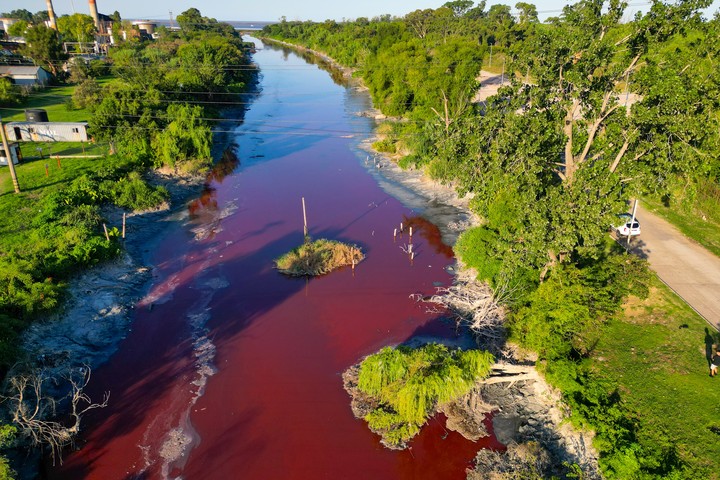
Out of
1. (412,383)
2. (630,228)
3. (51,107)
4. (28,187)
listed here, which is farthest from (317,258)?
(51,107)

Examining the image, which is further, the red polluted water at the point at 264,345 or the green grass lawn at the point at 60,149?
the green grass lawn at the point at 60,149

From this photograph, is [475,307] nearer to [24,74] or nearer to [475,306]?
[475,306]

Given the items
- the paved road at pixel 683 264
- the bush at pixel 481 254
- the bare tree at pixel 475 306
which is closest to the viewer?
the paved road at pixel 683 264

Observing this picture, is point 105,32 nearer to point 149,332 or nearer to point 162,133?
point 162,133

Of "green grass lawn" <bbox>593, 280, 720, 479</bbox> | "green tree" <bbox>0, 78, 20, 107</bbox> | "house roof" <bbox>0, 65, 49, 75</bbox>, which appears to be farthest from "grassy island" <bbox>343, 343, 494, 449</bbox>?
"house roof" <bbox>0, 65, 49, 75</bbox>

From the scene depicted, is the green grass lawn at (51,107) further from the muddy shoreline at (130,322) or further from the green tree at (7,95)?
the muddy shoreline at (130,322)

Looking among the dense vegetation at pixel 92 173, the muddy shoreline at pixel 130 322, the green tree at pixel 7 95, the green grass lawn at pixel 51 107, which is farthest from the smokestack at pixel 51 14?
the muddy shoreline at pixel 130 322
